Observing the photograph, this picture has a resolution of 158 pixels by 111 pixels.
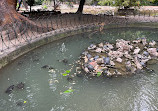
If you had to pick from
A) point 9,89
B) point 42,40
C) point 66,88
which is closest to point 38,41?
point 42,40

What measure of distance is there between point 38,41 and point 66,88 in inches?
150

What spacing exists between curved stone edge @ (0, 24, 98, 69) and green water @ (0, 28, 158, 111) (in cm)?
26

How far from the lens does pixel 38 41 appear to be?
7.91 meters

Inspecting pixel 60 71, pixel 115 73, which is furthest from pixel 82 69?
pixel 115 73

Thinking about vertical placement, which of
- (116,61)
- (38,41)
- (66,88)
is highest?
(38,41)

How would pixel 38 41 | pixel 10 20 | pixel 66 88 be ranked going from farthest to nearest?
pixel 10 20, pixel 38 41, pixel 66 88

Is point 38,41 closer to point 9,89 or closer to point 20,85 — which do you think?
point 20,85

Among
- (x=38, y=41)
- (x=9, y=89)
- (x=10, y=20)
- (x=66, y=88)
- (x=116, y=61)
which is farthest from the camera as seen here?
(x=10, y=20)

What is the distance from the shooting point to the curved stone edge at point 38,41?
6.25m

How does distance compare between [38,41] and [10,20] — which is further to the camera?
[10,20]

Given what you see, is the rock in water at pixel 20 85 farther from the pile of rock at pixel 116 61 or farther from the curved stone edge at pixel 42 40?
the pile of rock at pixel 116 61

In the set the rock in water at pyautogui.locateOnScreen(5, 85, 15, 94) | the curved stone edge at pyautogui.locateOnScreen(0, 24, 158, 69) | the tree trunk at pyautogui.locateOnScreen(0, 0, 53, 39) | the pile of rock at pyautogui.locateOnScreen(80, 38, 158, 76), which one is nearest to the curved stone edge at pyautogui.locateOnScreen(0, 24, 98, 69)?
the curved stone edge at pyautogui.locateOnScreen(0, 24, 158, 69)

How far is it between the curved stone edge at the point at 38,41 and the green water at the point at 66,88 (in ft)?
0.86

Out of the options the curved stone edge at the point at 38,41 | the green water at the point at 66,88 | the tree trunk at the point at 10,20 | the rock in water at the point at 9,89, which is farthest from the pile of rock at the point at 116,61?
the tree trunk at the point at 10,20
